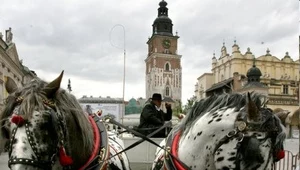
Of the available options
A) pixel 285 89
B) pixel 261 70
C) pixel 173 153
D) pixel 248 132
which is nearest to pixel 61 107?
pixel 173 153

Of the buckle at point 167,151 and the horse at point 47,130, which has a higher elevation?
the horse at point 47,130

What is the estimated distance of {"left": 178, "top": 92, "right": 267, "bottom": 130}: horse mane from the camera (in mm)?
2451

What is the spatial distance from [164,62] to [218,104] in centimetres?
7140

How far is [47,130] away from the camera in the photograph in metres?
2.24

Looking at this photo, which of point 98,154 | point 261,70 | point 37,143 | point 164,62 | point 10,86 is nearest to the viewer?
point 37,143

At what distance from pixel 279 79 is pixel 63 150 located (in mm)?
50424

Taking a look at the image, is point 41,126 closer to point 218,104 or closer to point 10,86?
point 10,86

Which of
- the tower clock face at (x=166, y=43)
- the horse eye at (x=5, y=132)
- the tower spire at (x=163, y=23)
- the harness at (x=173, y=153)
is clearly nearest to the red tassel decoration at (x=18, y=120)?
the horse eye at (x=5, y=132)

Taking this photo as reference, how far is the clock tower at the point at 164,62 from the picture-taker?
238 ft

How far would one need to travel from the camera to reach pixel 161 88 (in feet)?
240

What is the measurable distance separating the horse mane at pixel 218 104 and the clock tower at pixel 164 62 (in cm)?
6891

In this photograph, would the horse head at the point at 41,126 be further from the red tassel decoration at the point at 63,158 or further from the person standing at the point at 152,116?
the person standing at the point at 152,116

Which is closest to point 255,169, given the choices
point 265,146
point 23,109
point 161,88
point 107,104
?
point 265,146

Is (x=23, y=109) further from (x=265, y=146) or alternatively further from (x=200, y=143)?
(x=265, y=146)
